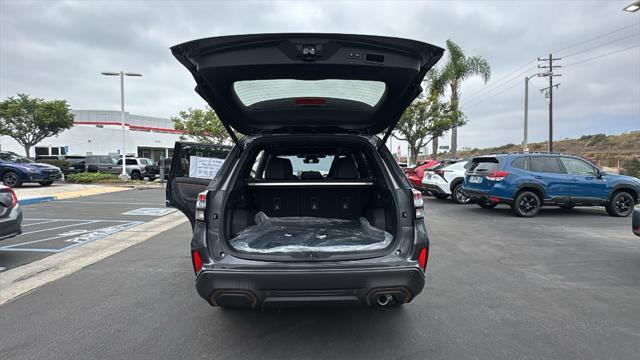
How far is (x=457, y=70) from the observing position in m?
23.9

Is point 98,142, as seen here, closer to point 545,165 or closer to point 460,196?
point 460,196

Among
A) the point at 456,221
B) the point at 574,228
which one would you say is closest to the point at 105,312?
the point at 456,221

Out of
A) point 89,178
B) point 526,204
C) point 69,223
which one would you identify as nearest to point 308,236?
point 69,223

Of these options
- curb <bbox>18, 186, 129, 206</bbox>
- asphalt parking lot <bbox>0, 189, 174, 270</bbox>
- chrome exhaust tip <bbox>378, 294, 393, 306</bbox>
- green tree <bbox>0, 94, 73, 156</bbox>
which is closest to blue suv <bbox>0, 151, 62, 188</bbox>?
curb <bbox>18, 186, 129, 206</bbox>

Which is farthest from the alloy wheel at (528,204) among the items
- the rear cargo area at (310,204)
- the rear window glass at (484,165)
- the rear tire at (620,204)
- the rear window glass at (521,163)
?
the rear cargo area at (310,204)

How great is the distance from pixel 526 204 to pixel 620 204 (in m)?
2.63

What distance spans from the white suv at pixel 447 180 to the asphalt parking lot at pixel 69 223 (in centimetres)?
853

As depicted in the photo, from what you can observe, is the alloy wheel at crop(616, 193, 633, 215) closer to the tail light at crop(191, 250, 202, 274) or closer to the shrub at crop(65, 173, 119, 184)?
the tail light at crop(191, 250, 202, 274)

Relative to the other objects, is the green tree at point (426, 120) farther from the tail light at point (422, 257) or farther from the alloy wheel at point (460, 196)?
the tail light at point (422, 257)

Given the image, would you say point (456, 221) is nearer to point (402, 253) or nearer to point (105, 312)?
point (402, 253)

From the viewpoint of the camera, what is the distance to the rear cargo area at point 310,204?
132 inches

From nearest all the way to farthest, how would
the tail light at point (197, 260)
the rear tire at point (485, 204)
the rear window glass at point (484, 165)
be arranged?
the tail light at point (197, 260), the rear window glass at point (484, 165), the rear tire at point (485, 204)

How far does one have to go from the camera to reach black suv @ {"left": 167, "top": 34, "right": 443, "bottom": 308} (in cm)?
262

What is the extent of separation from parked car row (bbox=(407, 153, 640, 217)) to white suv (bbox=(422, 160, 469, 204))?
2.34 meters
